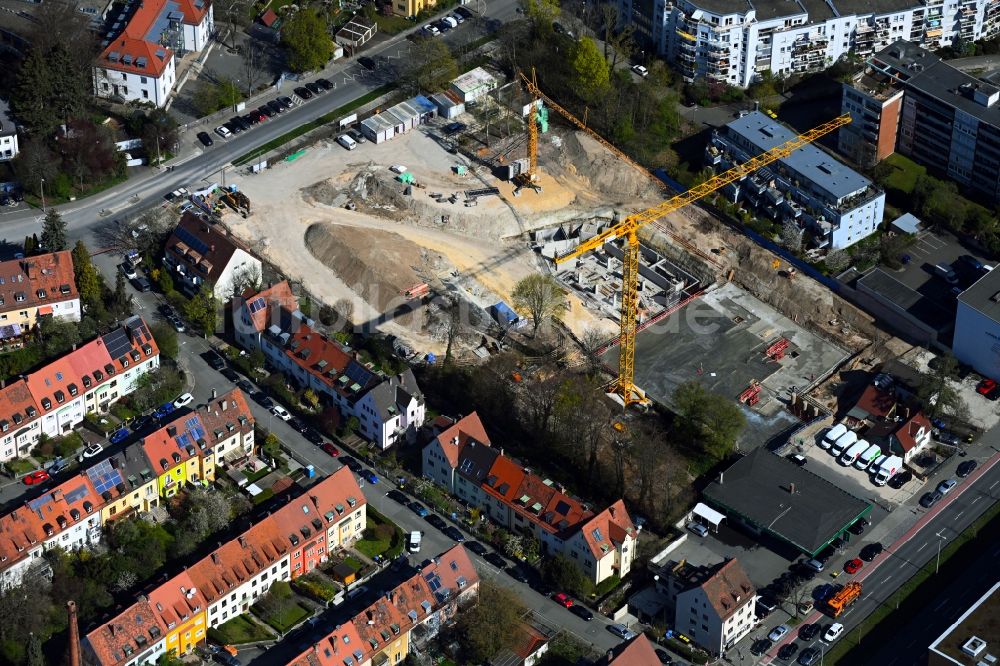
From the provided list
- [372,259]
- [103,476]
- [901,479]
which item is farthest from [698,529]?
[103,476]

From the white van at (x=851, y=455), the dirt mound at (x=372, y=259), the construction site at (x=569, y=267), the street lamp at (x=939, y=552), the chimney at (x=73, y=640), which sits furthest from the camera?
the dirt mound at (x=372, y=259)

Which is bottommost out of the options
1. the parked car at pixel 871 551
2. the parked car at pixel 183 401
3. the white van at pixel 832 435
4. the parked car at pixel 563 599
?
the parked car at pixel 871 551

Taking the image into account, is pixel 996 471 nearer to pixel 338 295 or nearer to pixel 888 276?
pixel 888 276

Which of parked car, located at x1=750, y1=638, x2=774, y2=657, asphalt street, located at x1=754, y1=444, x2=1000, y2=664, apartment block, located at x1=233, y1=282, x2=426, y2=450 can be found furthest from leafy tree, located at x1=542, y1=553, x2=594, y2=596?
apartment block, located at x1=233, y1=282, x2=426, y2=450

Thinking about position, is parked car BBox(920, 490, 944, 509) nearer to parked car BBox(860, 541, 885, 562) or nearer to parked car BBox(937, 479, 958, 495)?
parked car BBox(937, 479, 958, 495)

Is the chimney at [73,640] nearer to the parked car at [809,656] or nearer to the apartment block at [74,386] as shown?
the apartment block at [74,386]

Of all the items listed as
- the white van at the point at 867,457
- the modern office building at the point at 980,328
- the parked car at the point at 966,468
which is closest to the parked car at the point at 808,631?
the white van at the point at 867,457

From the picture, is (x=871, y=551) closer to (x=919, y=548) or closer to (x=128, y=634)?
(x=919, y=548)
